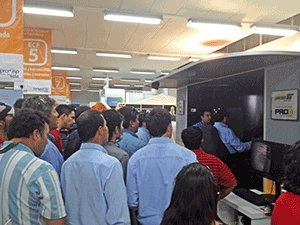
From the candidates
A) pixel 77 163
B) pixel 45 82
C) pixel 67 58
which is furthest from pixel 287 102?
pixel 67 58

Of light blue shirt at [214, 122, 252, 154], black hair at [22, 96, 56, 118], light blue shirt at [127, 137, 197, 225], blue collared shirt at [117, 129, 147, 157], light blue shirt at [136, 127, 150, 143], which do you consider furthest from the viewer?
light blue shirt at [214, 122, 252, 154]

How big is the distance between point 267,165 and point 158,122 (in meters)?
1.17

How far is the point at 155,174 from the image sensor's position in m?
2.43

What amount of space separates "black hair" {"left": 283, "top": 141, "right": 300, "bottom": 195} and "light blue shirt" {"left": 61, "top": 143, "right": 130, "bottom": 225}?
3.09 feet

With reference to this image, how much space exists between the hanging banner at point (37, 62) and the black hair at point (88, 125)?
4.33 meters

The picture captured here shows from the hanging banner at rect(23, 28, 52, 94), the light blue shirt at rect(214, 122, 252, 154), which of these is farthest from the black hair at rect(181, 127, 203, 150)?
the hanging banner at rect(23, 28, 52, 94)

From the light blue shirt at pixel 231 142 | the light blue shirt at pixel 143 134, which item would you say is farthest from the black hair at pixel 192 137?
the light blue shirt at pixel 231 142

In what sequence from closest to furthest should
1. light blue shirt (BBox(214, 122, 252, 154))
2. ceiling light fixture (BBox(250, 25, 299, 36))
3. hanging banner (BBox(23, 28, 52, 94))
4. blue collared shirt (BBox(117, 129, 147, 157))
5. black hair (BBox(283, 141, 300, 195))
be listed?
black hair (BBox(283, 141, 300, 195))
blue collared shirt (BBox(117, 129, 147, 157))
light blue shirt (BBox(214, 122, 252, 154))
hanging banner (BBox(23, 28, 52, 94))
ceiling light fixture (BBox(250, 25, 299, 36))

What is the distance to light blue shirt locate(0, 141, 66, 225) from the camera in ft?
5.60

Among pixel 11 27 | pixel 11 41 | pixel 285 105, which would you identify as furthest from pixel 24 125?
pixel 285 105

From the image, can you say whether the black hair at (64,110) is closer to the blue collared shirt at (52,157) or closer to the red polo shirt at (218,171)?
the blue collared shirt at (52,157)

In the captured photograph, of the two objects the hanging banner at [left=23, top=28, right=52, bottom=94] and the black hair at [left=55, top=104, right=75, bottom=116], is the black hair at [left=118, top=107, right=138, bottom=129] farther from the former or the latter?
the hanging banner at [left=23, top=28, right=52, bottom=94]

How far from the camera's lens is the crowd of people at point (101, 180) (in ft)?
4.64

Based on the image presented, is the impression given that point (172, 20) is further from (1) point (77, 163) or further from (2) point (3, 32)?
(1) point (77, 163)
